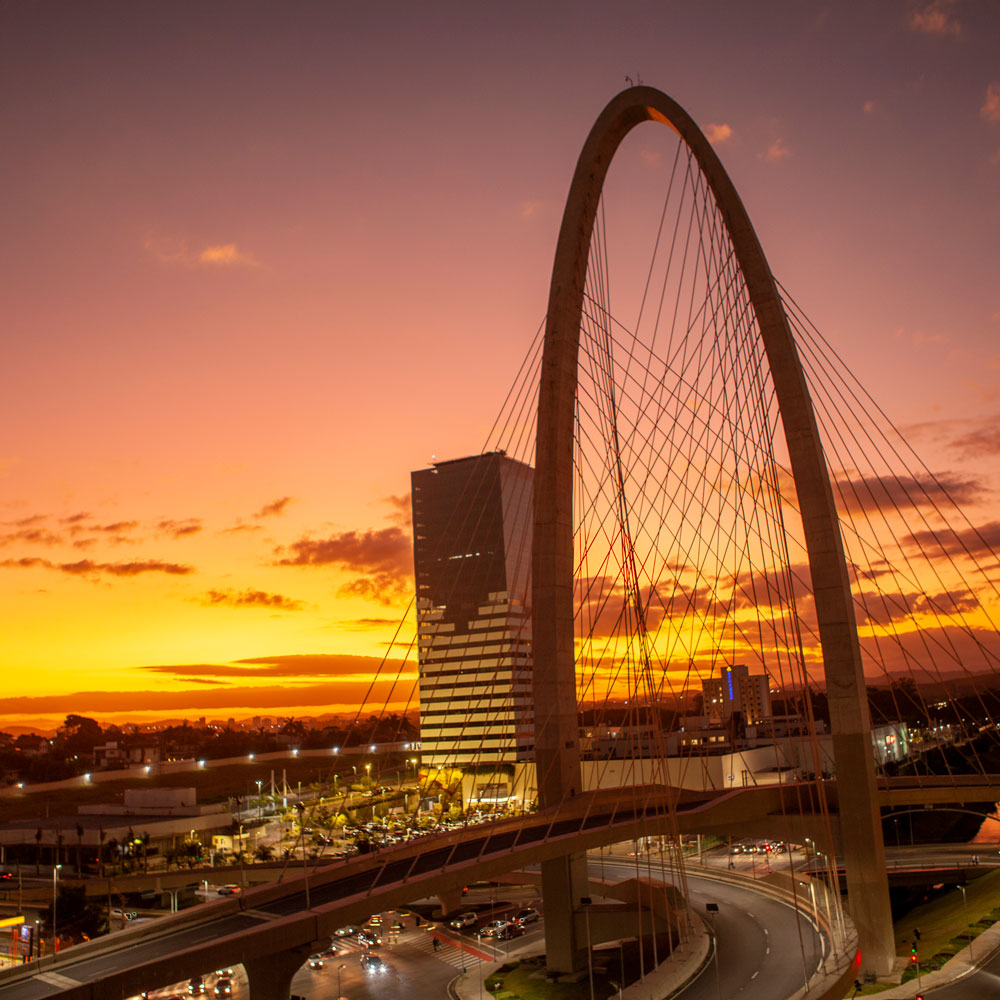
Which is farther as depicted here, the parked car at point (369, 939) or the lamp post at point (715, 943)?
the parked car at point (369, 939)

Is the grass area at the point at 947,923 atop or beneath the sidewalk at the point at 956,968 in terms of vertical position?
beneath

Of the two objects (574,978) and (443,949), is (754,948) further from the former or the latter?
(443,949)

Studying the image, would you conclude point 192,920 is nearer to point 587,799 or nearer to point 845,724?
point 587,799

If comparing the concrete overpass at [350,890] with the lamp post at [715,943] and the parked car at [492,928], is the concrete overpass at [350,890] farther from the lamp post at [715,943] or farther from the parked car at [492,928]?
the parked car at [492,928]

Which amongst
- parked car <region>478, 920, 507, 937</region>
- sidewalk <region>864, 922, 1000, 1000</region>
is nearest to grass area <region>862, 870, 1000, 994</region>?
sidewalk <region>864, 922, 1000, 1000</region>

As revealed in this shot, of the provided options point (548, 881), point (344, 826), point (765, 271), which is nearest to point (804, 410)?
point (765, 271)

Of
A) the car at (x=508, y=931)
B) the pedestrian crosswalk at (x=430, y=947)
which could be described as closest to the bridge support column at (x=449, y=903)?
the pedestrian crosswalk at (x=430, y=947)

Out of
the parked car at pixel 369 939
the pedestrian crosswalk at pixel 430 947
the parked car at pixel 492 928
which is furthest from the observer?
the parked car at pixel 369 939
